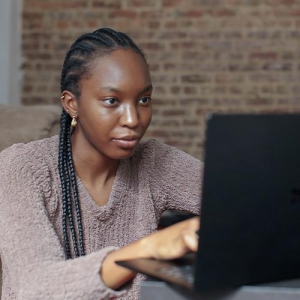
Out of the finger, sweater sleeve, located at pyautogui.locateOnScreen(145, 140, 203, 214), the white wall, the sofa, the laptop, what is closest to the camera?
the laptop

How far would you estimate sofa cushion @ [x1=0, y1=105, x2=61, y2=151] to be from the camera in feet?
7.07

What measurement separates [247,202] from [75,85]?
2.20ft

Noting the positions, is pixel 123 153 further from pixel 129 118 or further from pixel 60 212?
pixel 60 212

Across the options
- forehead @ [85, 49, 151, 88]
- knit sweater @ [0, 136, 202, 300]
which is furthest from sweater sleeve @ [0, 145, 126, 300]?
forehead @ [85, 49, 151, 88]

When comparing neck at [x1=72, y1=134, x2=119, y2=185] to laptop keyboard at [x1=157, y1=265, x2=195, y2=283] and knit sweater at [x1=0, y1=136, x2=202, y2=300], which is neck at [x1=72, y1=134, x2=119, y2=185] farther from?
laptop keyboard at [x1=157, y1=265, x2=195, y2=283]

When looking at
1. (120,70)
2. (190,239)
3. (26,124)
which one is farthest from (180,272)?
(26,124)

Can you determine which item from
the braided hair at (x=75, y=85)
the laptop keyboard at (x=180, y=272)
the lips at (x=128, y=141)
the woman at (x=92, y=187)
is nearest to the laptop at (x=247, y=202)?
the laptop keyboard at (x=180, y=272)

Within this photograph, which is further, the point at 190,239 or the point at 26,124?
the point at 26,124

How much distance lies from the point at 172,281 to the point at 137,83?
1.77 ft

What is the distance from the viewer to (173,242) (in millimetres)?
1056

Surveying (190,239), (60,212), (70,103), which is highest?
(70,103)

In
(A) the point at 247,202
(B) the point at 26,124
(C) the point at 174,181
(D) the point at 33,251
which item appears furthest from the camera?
(B) the point at 26,124

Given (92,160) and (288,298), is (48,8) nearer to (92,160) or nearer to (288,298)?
(92,160)

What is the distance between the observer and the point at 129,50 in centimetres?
145
